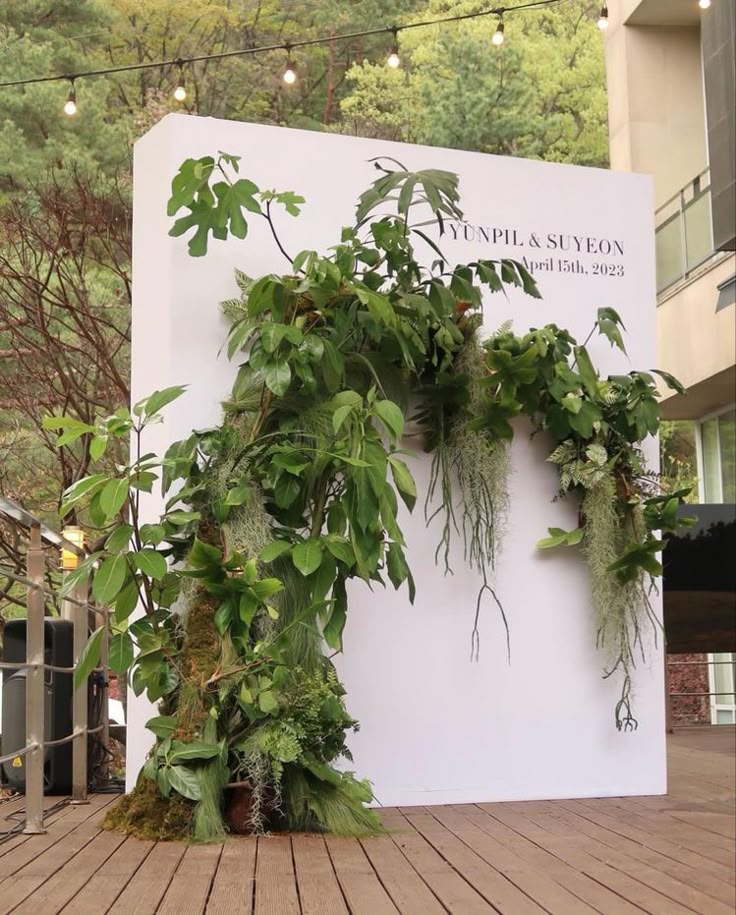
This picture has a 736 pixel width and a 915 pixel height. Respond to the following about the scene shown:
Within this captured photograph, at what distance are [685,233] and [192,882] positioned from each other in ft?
25.1

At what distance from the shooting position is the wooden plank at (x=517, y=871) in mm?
2205

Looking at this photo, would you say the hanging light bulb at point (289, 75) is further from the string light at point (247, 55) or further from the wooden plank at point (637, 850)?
the wooden plank at point (637, 850)

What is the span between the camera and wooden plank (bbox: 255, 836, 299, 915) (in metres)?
2.22

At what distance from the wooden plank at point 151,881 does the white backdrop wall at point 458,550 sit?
2.55ft

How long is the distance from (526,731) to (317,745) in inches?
37.6

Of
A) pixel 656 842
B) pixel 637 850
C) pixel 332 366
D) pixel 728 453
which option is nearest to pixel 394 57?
pixel 728 453

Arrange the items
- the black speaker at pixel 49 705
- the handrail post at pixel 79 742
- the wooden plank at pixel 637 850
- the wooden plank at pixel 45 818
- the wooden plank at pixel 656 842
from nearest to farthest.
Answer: the wooden plank at pixel 637 850
the wooden plank at pixel 656 842
the wooden plank at pixel 45 818
the handrail post at pixel 79 742
the black speaker at pixel 49 705

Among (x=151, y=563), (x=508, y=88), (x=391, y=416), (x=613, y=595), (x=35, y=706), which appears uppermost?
(x=508, y=88)

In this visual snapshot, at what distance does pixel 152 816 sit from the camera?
3.06 m

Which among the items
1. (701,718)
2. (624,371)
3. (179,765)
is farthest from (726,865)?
(701,718)

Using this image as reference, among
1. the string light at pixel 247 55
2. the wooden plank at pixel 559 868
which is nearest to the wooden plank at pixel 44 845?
the wooden plank at pixel 559 868

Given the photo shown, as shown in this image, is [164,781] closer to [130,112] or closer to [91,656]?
[91,656]

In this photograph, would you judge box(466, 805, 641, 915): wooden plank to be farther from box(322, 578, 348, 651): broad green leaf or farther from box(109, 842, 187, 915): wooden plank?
box(109, 842, 187, 915): wooden plank

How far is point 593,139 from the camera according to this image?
575 inches
